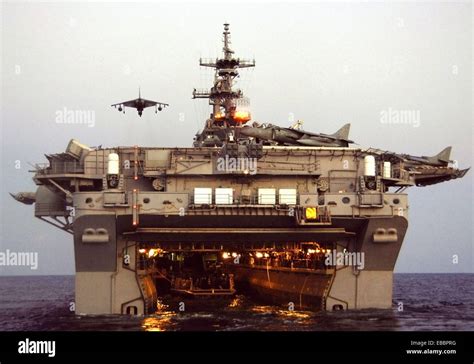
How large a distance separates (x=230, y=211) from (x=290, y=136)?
6448 millimetres

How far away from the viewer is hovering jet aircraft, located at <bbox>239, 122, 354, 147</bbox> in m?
32.8

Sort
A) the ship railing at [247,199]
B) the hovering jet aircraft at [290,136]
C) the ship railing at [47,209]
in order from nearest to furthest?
the ship railing at [247,199] → the ship railing at [47,209] → the hovering jet aircraft at [290,136]

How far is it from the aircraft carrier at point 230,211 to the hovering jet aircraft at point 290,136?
118 inches

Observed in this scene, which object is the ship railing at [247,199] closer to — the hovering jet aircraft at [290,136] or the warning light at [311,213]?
the warning light at [311,213]

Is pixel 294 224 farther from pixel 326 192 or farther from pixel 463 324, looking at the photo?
pixel 463 324

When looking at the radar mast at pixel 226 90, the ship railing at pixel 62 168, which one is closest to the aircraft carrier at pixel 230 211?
the ship railing at pixel 62 168

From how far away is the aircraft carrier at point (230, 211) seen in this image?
2780cm

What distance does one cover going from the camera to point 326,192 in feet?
97.3

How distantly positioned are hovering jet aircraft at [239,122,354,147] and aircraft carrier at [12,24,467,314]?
9.87 feet

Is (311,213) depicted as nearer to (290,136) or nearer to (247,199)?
(247,199)

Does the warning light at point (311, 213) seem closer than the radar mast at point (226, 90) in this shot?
Yes
